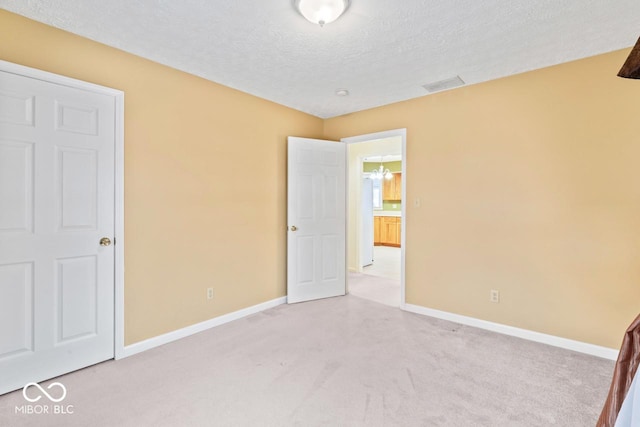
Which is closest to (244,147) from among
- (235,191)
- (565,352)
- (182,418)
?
(235,191)

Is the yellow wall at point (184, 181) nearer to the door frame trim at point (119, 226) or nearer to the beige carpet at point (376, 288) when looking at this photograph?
the door frame trim at point (119, 226)

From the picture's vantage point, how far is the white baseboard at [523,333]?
8.06 ft

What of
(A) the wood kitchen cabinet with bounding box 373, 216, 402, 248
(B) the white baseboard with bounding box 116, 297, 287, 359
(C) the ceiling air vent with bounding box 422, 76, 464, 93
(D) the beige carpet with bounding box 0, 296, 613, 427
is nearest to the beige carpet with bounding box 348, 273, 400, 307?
(D) the beige carpet with bounding box 0, 296, 613, 427

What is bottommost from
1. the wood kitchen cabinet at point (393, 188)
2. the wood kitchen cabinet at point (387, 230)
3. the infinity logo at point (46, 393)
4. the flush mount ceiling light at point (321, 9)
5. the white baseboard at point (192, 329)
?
the infinity logo at point (46, 393)

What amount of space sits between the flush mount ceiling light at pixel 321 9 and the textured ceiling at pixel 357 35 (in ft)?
0.22

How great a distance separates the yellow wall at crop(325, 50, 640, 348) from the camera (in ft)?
7.88

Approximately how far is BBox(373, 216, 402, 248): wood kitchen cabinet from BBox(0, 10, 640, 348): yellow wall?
5.33 metres

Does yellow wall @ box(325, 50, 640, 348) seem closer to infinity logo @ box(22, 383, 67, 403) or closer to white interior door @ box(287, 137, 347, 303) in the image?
white interior door @ box(287, 137, 347, 303)

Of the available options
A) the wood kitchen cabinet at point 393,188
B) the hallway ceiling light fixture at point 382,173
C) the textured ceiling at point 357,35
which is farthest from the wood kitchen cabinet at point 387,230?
the textured ceiling at point 357,35

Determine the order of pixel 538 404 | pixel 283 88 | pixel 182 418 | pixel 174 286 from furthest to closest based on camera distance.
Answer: pixel 283 88 < pixel 174 286 < pixel 538 404 < pixel 182 418

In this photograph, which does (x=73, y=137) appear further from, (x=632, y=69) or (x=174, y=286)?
(x=632, y=69)

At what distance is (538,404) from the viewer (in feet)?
6.11

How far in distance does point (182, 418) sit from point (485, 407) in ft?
5.89

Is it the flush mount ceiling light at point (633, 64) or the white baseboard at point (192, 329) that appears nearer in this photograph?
the flush mount ceiling light at point (633, 64)
